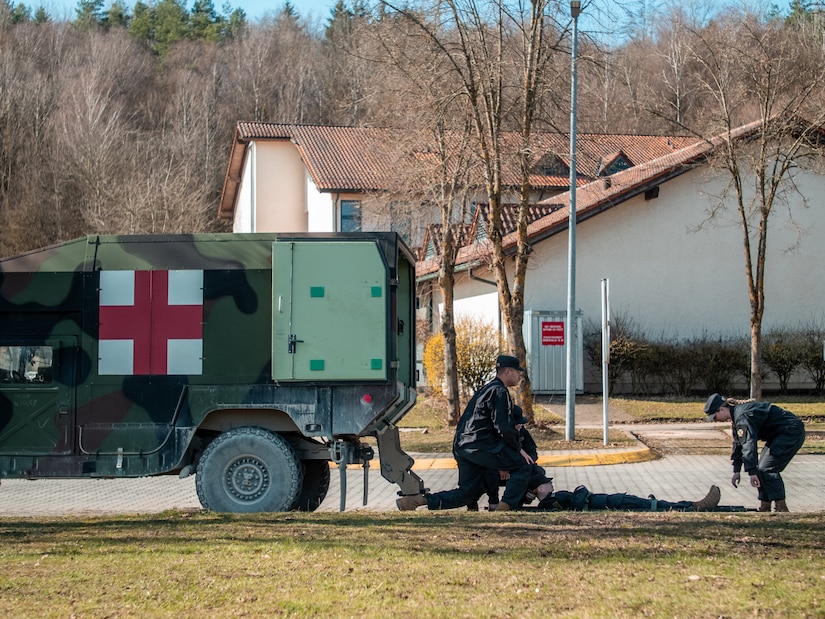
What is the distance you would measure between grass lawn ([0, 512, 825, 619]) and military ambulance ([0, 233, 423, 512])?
127cm

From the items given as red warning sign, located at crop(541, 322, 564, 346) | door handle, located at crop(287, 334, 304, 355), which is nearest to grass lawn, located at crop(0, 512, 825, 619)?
door handle, located at crop(287, 334, 304, 355)

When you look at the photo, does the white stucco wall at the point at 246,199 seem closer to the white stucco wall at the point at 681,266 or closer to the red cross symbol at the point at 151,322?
the white stucco wall at the point at 681,266

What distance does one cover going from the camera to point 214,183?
61906 millimetres

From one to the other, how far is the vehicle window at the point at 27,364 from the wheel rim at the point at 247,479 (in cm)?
196

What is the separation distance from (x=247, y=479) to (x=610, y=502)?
134 inches

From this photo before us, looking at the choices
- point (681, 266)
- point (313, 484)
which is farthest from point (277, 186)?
point (313, 484)

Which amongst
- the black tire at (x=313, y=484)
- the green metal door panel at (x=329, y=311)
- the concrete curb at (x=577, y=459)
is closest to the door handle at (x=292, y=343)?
the green metal door panel at (x=329, y=311)

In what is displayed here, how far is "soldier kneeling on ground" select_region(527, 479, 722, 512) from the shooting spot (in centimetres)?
940

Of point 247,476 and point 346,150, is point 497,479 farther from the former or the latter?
point 346,150

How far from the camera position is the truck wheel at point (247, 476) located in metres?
9.42

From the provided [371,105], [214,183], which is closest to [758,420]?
[371,105]

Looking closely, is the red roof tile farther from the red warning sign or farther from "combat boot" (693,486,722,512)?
"combat boot" (693,486,722,512)

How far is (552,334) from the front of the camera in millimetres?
24375

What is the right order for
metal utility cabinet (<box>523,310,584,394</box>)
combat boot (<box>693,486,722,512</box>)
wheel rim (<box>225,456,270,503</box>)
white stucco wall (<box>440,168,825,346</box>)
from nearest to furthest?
1. combat boot (<box>693,486,722,512</box>)
2. wheel rim (<box>225,456,270,503</box>)
3. metal utility cabinet (<box>523,310,584,394</box>)
4. white stucco wall (<box>440,168,825,346</box>)
